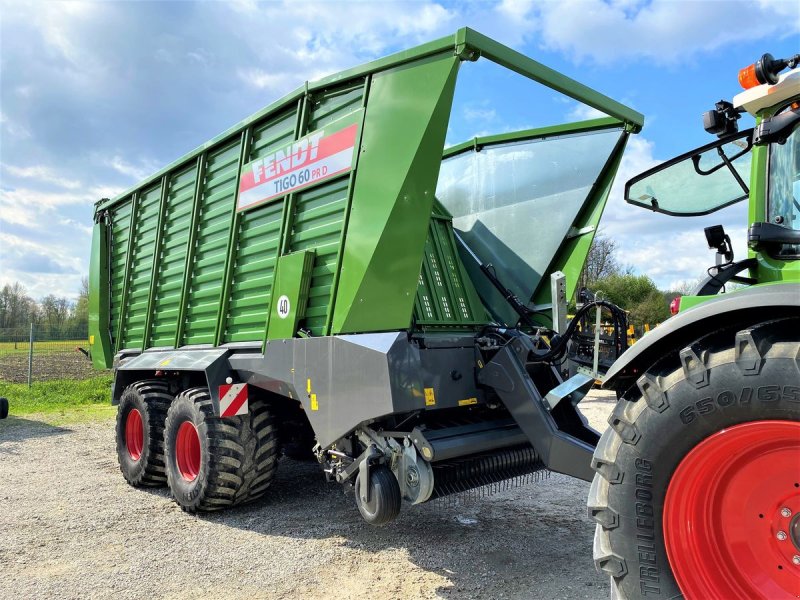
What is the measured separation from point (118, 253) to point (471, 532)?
210 inches

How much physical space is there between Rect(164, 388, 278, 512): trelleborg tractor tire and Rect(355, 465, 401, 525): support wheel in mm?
1470

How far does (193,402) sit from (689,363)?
12.8 ft

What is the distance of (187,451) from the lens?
4.98m

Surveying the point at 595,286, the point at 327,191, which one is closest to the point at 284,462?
the point at 327,191

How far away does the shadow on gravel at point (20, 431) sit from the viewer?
7.70 meters

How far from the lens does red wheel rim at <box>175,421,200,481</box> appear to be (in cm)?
493

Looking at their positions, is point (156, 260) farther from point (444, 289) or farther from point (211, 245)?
point (444, 289)

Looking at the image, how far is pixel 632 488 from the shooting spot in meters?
2.08

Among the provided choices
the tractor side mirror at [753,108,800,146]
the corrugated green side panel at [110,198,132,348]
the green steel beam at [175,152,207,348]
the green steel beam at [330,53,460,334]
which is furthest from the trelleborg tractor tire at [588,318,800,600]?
the corrugated green side panel at [110,198,132,348]

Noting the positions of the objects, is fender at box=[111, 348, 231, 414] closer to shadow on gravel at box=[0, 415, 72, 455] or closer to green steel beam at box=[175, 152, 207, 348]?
green steel beam at box=[175, 152, 207, 348]

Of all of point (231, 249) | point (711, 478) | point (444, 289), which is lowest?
point (711, 478)

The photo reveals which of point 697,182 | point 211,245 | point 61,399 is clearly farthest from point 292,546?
point 61,399

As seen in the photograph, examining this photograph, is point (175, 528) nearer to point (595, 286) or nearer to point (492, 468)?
point (492, 468)

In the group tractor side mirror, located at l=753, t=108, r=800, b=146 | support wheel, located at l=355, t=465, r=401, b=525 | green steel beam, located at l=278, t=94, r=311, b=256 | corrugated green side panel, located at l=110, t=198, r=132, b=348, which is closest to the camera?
tractor side mirror, located at l=753, t=108, r=800, b=146
